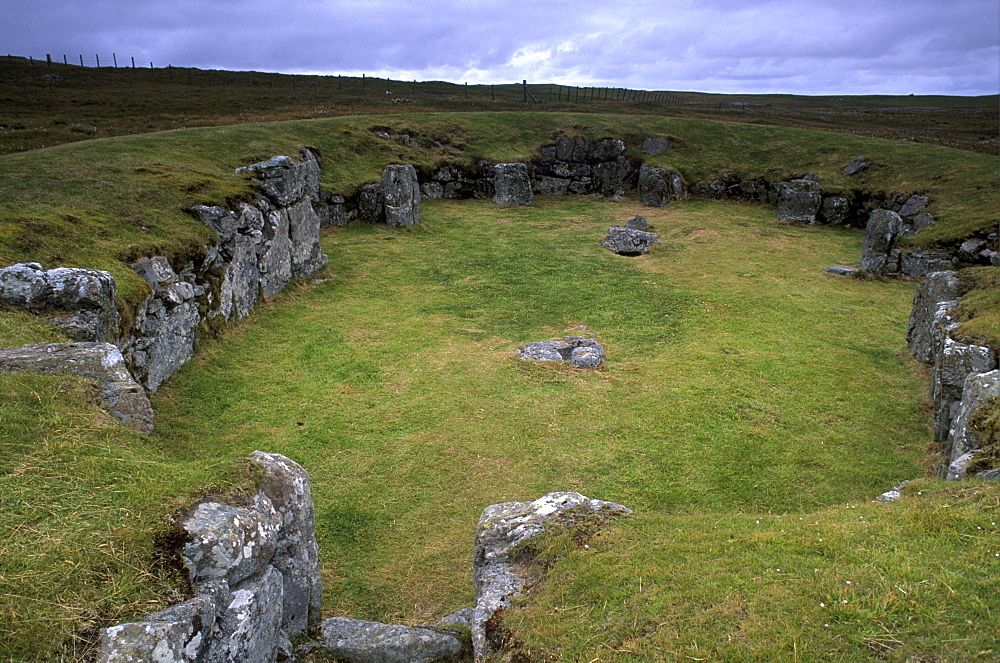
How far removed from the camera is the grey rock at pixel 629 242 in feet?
108

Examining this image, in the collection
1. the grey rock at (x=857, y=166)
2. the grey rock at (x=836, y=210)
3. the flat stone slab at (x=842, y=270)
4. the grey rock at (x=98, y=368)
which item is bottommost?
the flat stone slab at (x=842, y=270)

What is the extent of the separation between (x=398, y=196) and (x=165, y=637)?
1305 inches

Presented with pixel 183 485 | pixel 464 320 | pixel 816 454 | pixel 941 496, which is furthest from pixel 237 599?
pixel 464 320

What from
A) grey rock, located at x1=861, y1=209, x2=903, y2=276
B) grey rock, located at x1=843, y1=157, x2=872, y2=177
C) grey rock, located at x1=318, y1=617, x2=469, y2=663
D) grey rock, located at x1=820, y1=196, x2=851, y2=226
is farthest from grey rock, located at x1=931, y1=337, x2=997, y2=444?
grey rock, located at x1=843, y1=157, x2=872, y2=177

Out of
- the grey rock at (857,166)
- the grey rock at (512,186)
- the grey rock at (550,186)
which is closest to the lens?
the grey rock at (857,166)

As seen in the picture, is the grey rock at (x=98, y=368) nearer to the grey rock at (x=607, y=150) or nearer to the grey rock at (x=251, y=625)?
the grey rock at (x=251, y=625)

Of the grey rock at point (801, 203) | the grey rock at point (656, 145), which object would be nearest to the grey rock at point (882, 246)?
the grey rock at point (801, 203)

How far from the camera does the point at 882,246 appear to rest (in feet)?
98.2

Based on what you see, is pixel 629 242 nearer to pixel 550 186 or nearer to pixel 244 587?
pixel 550 186

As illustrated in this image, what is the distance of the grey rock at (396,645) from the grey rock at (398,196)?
30.9m

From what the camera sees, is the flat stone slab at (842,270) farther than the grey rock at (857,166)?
No

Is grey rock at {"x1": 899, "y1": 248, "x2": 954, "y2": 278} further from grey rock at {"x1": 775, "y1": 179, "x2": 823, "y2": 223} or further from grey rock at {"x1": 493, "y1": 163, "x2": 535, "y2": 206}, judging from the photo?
grey rock at {"x1": 493, "y1": 163, "x2": 535, "y2": 206}

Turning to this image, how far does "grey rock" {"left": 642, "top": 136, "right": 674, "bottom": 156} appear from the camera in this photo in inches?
2030

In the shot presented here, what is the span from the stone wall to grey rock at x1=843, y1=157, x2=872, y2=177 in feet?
92.8
